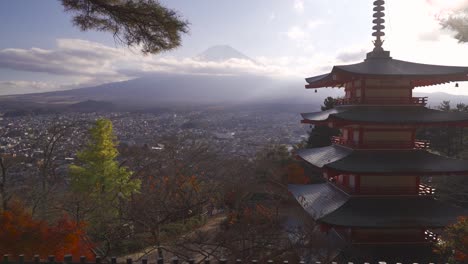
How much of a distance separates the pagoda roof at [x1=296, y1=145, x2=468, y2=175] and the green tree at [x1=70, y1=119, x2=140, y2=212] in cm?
1387

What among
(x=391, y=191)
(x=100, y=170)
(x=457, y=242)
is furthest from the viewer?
(x=100, y=170)

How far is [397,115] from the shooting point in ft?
35.8

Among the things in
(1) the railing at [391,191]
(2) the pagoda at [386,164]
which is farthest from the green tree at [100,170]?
(1) the railing at [391,191]

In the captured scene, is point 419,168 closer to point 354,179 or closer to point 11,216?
point 354,179

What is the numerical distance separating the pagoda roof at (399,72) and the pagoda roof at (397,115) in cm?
99

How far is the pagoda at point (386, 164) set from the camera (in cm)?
1040

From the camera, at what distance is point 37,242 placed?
10.8m

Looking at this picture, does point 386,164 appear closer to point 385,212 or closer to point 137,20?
point 385,212

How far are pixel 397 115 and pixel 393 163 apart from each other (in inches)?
57.5

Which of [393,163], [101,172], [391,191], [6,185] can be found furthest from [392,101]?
[6,185]

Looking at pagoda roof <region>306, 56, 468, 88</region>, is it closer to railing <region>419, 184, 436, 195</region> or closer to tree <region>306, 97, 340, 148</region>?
railing <region>419, 184, 436, 195</region>

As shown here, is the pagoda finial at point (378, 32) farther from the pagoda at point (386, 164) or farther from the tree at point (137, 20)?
the tree at point (137, 20)

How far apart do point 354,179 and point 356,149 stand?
953 millimetres

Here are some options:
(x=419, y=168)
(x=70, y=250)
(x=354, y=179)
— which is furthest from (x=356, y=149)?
(x=70, y=250)
